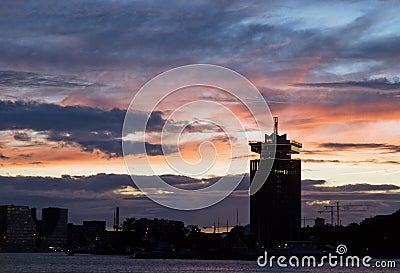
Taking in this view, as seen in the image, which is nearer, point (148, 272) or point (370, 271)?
point (148, 272)

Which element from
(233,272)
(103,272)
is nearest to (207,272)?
→ (233,272)

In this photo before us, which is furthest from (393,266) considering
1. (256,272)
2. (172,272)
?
(172,272)

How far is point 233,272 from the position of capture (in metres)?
169

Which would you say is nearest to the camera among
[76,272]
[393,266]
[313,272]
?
[76,272]

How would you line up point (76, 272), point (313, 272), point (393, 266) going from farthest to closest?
point (393, 266)
point (313, 272)
point (76, 272)

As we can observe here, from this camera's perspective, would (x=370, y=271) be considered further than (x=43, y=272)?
Yes

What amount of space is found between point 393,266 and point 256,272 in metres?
35.8

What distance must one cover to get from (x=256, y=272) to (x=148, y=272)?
19.9m

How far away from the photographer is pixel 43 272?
16562cm

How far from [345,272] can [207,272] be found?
28.8m

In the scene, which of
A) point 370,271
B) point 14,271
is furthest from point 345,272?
point 14,271

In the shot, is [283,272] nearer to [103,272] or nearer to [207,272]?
[207,272]

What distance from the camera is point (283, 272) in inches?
6742

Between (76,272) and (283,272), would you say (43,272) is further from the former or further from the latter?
(283,272)
